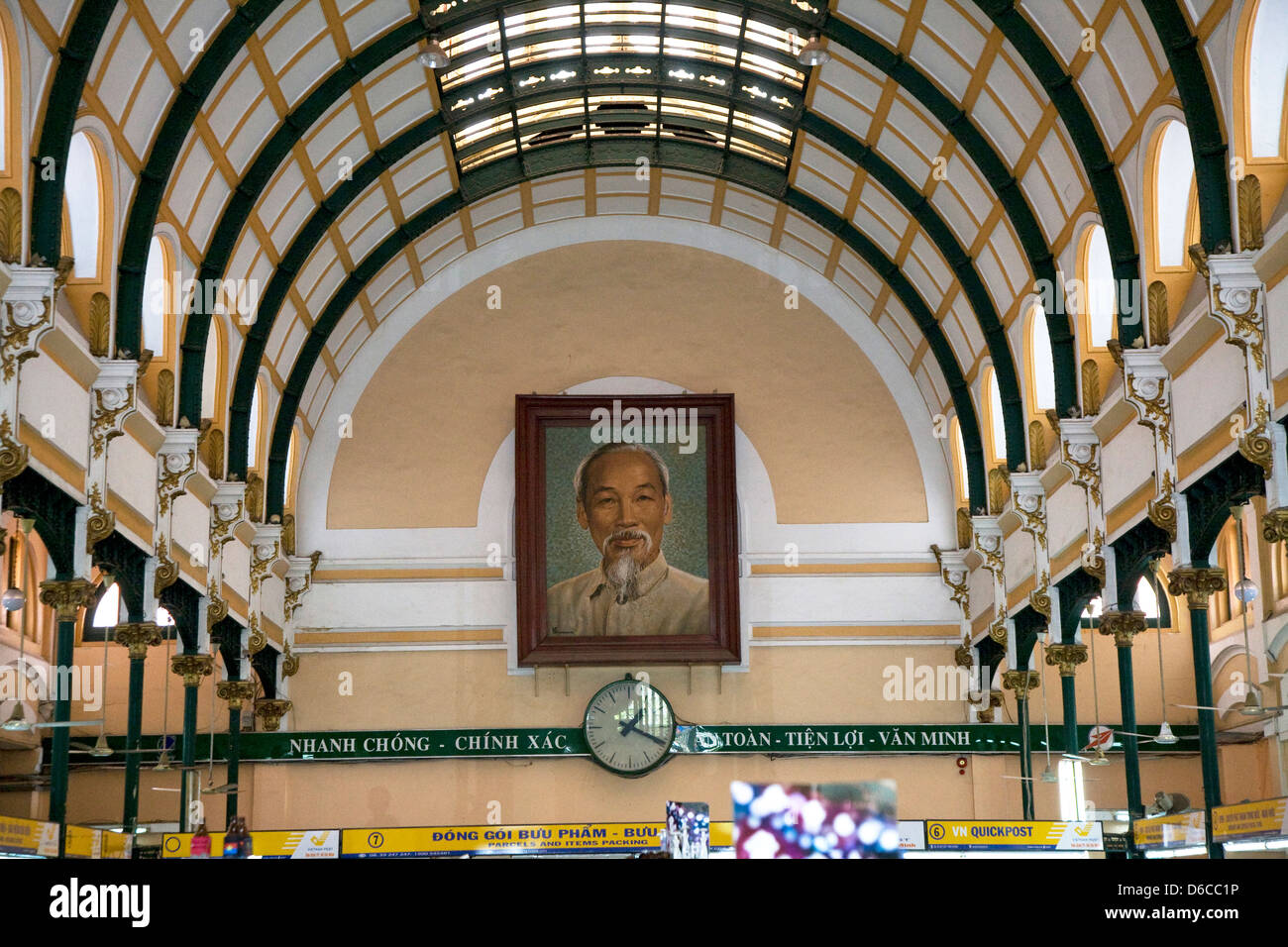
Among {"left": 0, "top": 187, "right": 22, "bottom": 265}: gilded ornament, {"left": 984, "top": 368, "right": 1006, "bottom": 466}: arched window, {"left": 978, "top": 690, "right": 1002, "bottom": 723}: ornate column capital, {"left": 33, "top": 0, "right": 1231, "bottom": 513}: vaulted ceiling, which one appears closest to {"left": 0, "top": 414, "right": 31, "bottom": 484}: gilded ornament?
{"left": 0, "top": 187, "right": 22, "bottom": 265}: gilded ornament

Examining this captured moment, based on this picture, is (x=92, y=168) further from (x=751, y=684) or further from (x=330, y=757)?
(x=751, y=684)

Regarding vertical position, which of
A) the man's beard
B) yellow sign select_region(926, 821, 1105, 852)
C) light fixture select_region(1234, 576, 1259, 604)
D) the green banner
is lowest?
yellow sign select_region(926, 821, 1105, 852)

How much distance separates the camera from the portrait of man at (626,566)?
1422 inches

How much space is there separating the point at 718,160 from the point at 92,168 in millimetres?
17954

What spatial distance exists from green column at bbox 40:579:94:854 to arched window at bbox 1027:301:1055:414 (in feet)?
62.1

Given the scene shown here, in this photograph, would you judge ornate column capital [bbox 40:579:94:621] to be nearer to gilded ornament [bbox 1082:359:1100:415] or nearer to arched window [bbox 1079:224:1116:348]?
gilded ornament [bbox 1082:359:1100:415]

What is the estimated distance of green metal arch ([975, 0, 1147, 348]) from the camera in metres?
23.3

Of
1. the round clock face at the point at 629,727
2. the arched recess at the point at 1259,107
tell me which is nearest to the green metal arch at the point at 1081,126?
the arched recess at the point at 1259,107

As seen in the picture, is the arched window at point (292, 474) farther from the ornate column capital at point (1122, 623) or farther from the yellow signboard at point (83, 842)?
the ornate column capital at point (1122, 623)

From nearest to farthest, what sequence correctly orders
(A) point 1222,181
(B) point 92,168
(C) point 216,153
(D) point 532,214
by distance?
(A) point 1222,181, (B) point 92,168, (C) point 216,153, (D) point 532,214

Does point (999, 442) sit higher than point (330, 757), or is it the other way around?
point (999, 442)

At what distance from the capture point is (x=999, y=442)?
34000 mm
